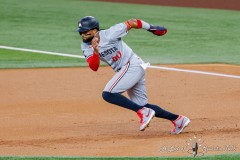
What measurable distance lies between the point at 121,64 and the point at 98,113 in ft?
4.74

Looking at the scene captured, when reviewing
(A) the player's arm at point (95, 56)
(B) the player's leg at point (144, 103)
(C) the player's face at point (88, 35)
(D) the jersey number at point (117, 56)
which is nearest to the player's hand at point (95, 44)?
(A) the player's arm at point (95, 56)

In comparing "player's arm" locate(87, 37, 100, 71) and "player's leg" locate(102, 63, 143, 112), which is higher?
"player's arm" locate(87, 37, 100, 71)

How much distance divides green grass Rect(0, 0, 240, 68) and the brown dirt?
3.85 ft

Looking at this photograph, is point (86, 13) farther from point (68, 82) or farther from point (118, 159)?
point (118, 159)

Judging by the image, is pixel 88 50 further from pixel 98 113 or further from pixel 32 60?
pixel 32 60

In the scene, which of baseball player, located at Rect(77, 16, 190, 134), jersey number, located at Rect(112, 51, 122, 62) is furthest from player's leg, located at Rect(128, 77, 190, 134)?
jersey number, located at Rect(112, 51, 122, 62)

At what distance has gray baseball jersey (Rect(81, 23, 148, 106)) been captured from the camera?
9883 millimetres

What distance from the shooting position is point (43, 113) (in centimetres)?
1133

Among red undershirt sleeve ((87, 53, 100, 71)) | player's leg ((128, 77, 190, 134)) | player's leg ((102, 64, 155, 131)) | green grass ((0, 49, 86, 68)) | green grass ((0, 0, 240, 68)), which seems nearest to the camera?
red undershirt sleeve ((87, 53, 100, 71))

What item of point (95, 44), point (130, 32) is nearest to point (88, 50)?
point (95, 44)

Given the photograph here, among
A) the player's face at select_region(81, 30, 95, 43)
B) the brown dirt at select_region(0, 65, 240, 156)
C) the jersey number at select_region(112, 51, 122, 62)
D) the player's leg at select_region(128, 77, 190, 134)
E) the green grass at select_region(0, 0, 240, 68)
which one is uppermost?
the player's face at select_region(81, 30, 95, 43)

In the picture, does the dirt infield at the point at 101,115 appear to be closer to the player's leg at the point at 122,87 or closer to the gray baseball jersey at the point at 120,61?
the player's leg at the point at 122,87

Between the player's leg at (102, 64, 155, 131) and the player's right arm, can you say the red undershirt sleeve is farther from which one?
the player's leg at (102, 64, 155, 131)

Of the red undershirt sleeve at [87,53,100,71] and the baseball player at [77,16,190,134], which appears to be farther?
the baseball player at [77,16,190,134]
